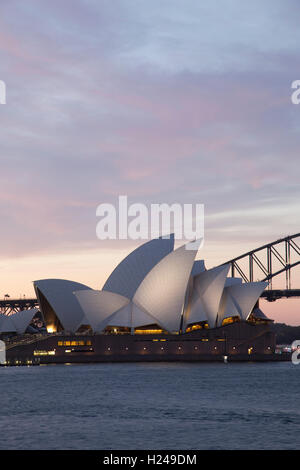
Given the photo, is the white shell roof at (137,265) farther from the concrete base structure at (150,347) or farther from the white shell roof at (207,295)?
the concrete base structure at (150,347)

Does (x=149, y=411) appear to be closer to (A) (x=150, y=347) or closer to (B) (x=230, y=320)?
(A) (x=150, y=347)

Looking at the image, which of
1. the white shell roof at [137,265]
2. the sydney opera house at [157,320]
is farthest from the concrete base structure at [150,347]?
the white shell roof at [137,265]

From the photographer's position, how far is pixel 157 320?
379 ft

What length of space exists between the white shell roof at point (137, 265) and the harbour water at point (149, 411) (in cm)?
2807

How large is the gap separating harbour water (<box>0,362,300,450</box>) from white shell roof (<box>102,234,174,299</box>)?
28.1 m

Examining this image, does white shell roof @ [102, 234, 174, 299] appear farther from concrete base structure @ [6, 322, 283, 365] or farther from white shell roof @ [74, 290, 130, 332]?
concrete base structure @ [6, 322, 283, 365]

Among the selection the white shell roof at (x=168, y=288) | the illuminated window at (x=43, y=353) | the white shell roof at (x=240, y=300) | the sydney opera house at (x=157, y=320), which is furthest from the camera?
the illuminated window at (x=43, y=353)

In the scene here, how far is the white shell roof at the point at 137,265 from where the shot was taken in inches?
4449

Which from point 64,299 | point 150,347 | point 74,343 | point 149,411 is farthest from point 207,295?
point 149,411

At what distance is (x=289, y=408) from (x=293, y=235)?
4230 inches
